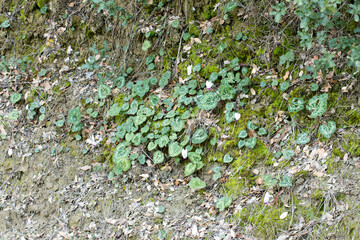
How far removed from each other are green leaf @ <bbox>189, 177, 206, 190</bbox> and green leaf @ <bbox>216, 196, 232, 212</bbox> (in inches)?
9.3

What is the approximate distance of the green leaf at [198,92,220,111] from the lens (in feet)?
11.0

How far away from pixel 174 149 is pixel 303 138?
1.30m

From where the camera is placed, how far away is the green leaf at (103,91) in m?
4.11

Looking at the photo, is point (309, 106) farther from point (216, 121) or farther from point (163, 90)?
point (163, 90)

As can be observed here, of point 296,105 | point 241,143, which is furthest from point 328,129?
point 241,143

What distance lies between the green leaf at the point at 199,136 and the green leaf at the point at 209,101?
0.80ft

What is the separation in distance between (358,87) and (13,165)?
14.2 feet

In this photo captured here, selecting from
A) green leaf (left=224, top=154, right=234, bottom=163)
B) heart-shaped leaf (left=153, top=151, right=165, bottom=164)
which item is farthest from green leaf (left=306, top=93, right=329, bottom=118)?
heart-shaped leaf (left=153, top=151, right=165, bottom=164)

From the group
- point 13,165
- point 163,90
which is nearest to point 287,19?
point 163,90

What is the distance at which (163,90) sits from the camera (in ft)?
12.8

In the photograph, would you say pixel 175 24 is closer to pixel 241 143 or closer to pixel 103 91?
pixel 103 91

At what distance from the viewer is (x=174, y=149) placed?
3400 mm

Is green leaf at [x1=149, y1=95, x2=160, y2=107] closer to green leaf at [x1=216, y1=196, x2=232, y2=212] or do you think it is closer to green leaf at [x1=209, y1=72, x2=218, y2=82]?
green leaf at [x1=209, y1=72, x2=218, y2=82]

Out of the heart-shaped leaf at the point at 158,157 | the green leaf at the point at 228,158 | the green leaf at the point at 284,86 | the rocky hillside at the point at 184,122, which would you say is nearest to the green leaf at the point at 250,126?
the rocky hillside at the point at 184,122
